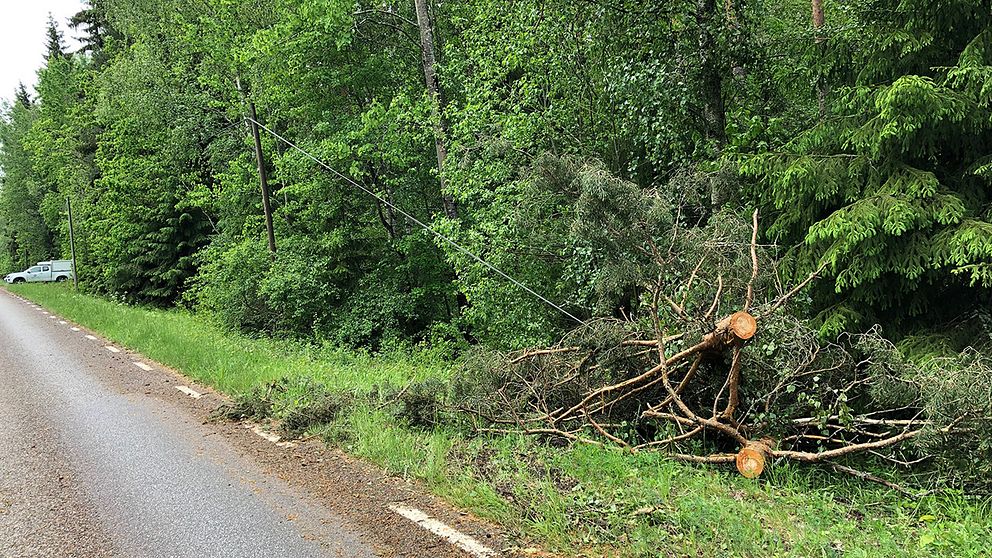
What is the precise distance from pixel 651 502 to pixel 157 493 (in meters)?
3.67

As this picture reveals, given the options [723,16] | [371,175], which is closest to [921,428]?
[723,16]

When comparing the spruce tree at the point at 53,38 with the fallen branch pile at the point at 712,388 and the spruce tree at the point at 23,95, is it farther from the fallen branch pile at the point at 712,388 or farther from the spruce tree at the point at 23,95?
the fallen branch pile at the point at 712,388

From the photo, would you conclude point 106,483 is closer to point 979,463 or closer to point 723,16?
point 979,463

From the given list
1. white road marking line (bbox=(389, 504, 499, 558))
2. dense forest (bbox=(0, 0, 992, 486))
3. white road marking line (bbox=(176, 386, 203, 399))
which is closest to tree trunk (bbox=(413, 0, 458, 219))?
dense forest (bbox=(0, 0, 992, 486))

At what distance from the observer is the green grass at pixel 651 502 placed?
11.9ft

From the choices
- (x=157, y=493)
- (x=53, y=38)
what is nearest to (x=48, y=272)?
(x=53, y=38)

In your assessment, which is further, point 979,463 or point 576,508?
point 979,463

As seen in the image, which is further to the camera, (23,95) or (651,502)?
(23,95)

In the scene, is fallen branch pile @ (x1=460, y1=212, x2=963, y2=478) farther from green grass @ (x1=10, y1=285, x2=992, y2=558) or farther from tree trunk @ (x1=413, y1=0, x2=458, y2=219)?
tree trunk @ (x1=413, y1=0, x2=458, y2=219)

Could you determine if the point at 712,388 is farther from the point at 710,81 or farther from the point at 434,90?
the point at 434,90

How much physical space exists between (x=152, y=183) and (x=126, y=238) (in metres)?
2.54

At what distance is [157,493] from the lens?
4.93 m

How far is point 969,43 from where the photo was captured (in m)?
6.12

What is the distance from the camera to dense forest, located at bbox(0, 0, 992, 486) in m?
6.04
